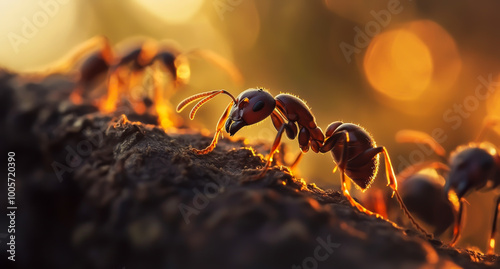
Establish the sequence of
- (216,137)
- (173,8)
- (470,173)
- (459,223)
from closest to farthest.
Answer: (216,137) < (459,223) < (470,173) < (173,8)

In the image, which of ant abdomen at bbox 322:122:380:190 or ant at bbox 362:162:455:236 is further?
ant at bbox 362:162:455:236

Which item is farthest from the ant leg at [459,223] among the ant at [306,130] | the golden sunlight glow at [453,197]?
the ant at [306,130]

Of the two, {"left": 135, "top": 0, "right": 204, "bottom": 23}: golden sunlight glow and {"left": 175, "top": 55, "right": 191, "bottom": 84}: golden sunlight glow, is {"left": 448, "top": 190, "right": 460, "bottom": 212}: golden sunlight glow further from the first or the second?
{"left": 135, "top": 0, "right": 204, "bottom": 23}: golden sunlight glow

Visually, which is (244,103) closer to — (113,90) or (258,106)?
(258,106)

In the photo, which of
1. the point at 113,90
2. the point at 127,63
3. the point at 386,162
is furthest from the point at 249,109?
the point at 127,63

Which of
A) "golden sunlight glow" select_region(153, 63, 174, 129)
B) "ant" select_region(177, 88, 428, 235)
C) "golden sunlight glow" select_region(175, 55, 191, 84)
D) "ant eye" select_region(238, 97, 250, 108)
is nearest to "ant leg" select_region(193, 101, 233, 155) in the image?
"ant" select_region(177, 88, 428, 235)

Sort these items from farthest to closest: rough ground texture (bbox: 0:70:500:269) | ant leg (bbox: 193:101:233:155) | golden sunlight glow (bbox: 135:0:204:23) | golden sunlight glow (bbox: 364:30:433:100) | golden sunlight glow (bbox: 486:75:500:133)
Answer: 1. golden sunlight glow (bbox: 135:0:204:23)
2. golden sunlight glow (bbox: 364:30:433:100)
3. golden sunlight glow (bbox: 486:75:500:133)
4. ant leg (bbox: 193:101:233:155)
5. rough ground texture (bbox: 0:70:500:269)

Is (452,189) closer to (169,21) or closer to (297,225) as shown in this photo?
(297,225)
